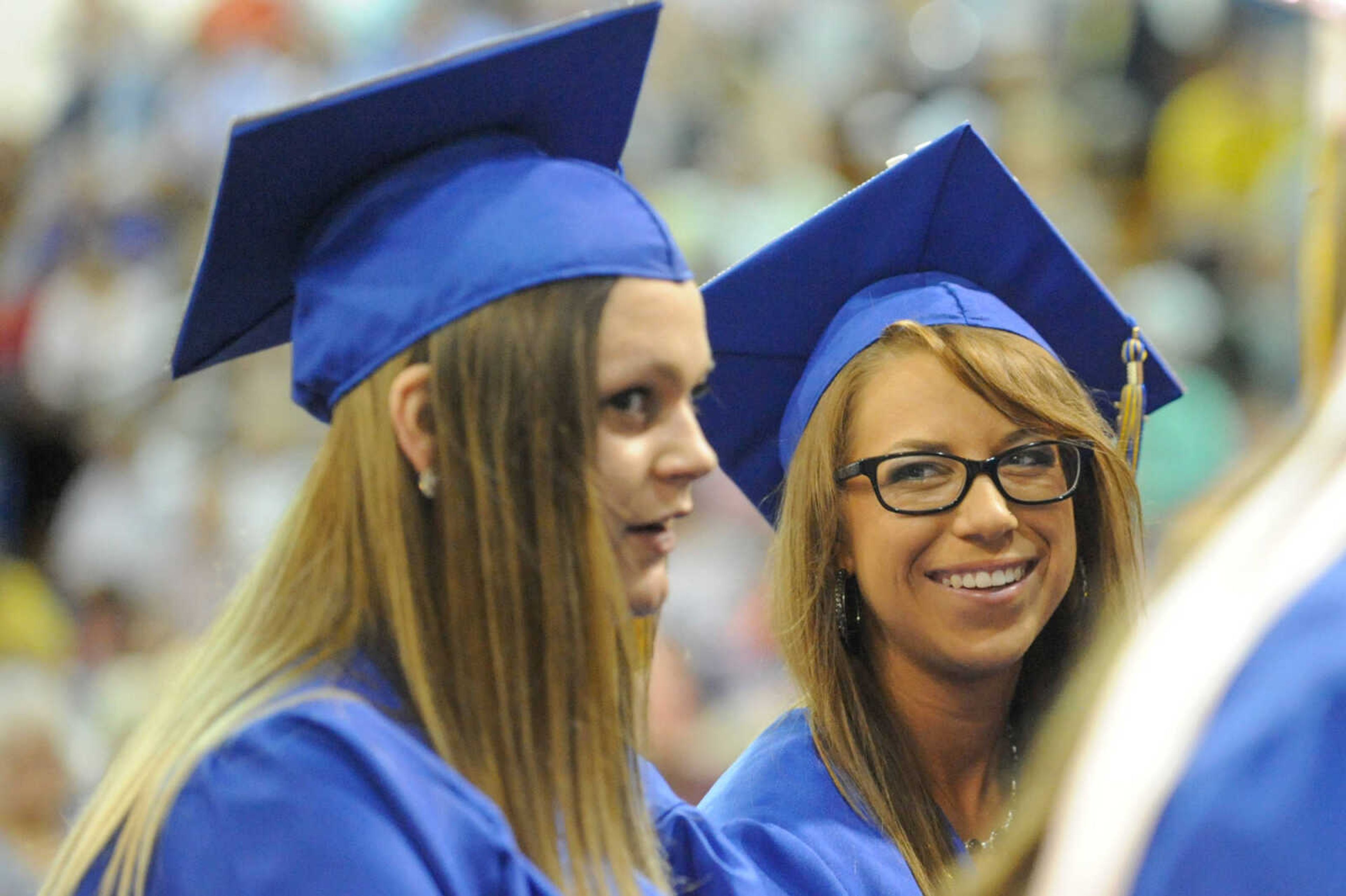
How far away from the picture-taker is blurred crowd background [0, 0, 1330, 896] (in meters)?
5.89

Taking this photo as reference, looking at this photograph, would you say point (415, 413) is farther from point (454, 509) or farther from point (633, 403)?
point (633, 403)

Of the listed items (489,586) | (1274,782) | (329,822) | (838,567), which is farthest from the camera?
(838,567)

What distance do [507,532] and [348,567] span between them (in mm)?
163

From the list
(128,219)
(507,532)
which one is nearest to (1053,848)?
(507,532)

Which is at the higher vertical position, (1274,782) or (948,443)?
(948,443)

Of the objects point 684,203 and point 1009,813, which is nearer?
point 1009,813

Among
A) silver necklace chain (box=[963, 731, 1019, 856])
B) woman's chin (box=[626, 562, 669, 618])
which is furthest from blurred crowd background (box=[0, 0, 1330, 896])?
woman's chin (box=[626, 562, 669, 618])

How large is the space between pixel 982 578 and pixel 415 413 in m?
0.97

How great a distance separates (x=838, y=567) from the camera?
2.34m

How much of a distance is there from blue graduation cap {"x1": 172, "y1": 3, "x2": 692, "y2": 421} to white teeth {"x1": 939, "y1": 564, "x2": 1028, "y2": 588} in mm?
742

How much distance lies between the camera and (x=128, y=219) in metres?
6.90

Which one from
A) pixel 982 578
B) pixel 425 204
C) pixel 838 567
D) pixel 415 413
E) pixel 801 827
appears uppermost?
pixel 425 204

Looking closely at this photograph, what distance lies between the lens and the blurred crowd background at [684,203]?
19.3 ft

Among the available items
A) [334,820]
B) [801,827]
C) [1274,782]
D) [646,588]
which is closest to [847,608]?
[801,827]
